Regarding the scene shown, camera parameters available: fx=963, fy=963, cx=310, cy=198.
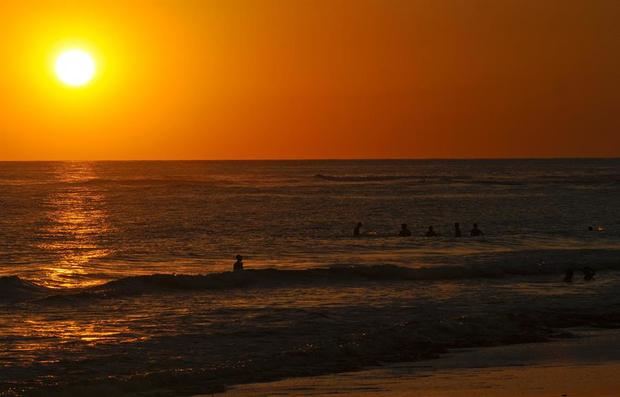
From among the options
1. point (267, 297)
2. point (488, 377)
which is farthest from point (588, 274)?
point (488, 377)

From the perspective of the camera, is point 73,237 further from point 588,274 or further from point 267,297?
point 588,274

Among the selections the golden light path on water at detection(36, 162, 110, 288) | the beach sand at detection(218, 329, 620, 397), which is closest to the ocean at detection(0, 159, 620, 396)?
the golden light path on water at detection(36, 162, 110, 288)

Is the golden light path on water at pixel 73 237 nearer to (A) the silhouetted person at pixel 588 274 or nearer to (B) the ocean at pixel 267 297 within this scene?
(B) the ocean at pixel 267 297

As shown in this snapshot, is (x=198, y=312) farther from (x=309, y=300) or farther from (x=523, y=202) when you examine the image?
(x=523, y=202)

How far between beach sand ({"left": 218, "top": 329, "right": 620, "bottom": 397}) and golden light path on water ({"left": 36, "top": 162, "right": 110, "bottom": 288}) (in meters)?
14.3

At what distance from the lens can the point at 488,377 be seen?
14.8 metres

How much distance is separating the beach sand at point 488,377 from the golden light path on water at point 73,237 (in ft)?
47.0

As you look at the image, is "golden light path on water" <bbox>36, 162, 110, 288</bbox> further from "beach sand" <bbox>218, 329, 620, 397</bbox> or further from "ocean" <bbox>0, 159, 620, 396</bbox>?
"beach sand" <bbox>218, 329, 620, 397</bbox>

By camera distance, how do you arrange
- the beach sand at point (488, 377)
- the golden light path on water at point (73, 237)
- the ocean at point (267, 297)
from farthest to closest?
1. the golden light path on water at point (73, 237)
2. the ocean at point (267, 297)
3. the beach sand at point (488, 377)

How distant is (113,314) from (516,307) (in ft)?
30.4

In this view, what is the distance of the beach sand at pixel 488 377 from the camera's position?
13852 mm

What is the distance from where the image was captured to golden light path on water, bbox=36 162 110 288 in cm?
2995

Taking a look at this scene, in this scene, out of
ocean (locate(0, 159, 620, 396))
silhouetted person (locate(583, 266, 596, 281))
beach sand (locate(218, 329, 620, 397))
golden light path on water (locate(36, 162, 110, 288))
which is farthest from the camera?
golden light path on water (locate(36, 162, 110, 288))

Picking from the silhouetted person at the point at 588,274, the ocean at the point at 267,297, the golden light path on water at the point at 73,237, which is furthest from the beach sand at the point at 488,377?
the golden light path on water at the point at 73,237
